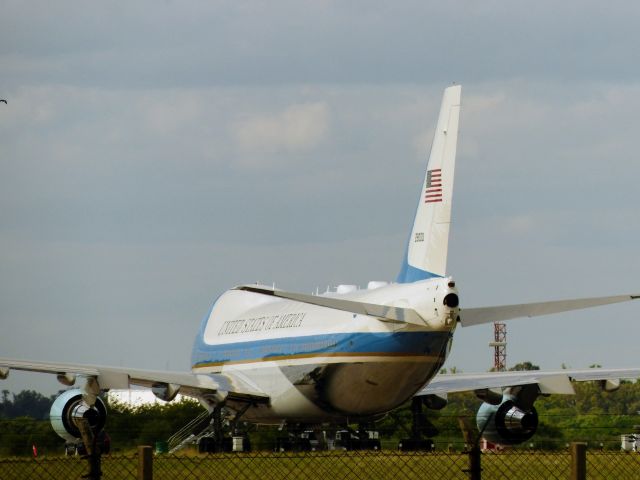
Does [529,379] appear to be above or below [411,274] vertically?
below

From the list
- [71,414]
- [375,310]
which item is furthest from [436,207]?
[71,414]

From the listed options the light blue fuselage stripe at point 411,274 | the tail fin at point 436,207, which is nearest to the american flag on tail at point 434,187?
the tail fin at point 436,207

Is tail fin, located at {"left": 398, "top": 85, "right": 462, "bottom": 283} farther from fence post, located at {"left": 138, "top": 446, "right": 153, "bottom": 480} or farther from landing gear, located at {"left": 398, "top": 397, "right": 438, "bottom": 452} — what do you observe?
fence post, located at {"left": 138, "top": 446, "right": 153, "bottom": 480}

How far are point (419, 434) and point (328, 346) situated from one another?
6.63 m

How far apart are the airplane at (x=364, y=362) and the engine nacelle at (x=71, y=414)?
4cm

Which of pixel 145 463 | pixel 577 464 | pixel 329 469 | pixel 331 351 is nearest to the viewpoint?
pixel 145 463

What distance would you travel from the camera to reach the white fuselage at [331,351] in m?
40.4

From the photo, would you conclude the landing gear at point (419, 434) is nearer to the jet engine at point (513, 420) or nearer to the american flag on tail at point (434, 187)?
the jet engine at point (513, 420)

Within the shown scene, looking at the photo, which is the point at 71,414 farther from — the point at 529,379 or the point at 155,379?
the point at 529,379

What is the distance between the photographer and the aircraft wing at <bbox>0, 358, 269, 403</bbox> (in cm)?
4422

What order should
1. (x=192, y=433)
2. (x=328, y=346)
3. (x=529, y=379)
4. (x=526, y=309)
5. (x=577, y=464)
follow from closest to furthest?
(x=577, y=464), (x=526, y=309), (x=328, y=346), (x=529, y=379), (x=192, y=433)

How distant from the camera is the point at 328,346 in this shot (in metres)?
44.8

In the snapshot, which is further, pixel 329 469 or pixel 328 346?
pixel 328 346

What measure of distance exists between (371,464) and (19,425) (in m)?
21.4
